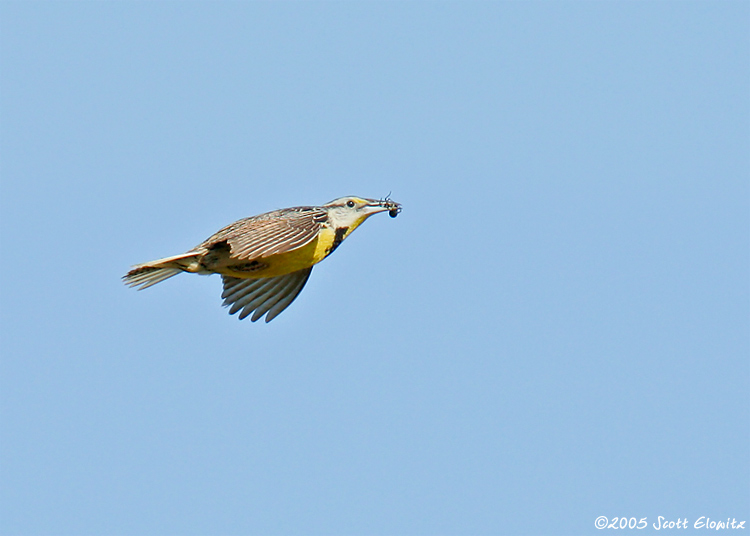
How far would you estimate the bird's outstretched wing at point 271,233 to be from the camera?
50.4ft

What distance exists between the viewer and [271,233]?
15.6m

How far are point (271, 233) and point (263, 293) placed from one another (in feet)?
10.1

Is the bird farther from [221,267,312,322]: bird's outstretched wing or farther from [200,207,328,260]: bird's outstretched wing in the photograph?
[221,267,312,322]: bird's outstretched wing

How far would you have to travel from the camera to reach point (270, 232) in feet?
51.4

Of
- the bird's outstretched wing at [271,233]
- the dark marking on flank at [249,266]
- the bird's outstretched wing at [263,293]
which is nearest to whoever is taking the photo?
the bird's outstretched wing at [271,233]

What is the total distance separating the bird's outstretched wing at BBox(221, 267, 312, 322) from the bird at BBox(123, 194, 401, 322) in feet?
5.33

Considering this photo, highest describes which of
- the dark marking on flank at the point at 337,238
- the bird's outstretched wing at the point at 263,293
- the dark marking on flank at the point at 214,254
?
the bird's outstretched wing at the point at 263,293

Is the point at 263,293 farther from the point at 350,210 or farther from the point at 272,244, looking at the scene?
the point at 272,244

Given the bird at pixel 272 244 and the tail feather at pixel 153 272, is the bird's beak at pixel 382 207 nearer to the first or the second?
the bird at pixel 272 244

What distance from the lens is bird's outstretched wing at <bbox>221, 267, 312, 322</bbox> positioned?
18.5 metres

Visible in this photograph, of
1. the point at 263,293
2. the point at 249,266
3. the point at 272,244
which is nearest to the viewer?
the point at 272,244

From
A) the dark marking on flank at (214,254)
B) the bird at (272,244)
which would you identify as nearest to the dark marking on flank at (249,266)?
A: the bird at (272,244)

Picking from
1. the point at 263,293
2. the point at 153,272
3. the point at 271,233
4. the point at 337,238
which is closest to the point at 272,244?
the point at 271,233

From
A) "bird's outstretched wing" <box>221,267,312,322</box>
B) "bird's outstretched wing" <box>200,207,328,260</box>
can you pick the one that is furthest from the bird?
"bird's outstretched wing" <box>221,267,312,322</box>
